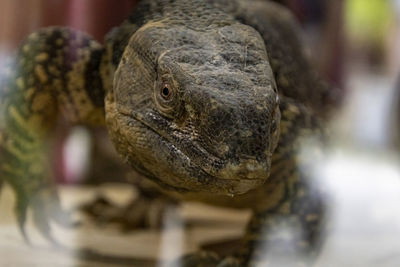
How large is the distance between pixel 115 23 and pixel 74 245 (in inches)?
45.7

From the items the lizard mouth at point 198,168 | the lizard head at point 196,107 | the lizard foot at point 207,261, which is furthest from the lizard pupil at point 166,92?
the lizard foot at point 207,261

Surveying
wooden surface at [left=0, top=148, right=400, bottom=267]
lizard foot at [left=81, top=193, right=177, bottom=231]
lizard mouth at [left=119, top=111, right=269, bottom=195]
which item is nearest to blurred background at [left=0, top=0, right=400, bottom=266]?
wooden surface at [left=0, top=148, right=400, bottom=267]

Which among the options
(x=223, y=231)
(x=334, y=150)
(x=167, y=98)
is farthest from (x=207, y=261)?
(x=334, y=150)

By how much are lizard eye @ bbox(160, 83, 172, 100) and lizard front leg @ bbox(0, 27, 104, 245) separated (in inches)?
20.0

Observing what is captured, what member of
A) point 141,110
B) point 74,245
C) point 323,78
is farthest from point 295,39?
point 74,245

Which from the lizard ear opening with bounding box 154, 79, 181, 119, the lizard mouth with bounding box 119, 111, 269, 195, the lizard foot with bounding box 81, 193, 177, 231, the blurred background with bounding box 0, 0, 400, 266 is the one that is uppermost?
the lizard ear opening with bounding box 154, 79, 181, 119

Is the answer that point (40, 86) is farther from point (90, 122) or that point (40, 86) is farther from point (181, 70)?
point (181, 70)

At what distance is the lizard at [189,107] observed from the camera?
1550 mm

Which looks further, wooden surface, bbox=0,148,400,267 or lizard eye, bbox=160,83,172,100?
wooden surface, bbox=0,148,400,267

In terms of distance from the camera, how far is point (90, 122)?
245cm

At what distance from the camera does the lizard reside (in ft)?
5.08

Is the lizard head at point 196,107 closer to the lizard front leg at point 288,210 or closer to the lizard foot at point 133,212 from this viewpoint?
the lizard front leg at point 288,210

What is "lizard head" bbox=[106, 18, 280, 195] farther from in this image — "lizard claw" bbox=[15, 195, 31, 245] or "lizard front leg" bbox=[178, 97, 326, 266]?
Answer: "lizard claw" bbox=[15, 195, 31, 245]

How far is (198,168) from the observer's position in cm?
156
